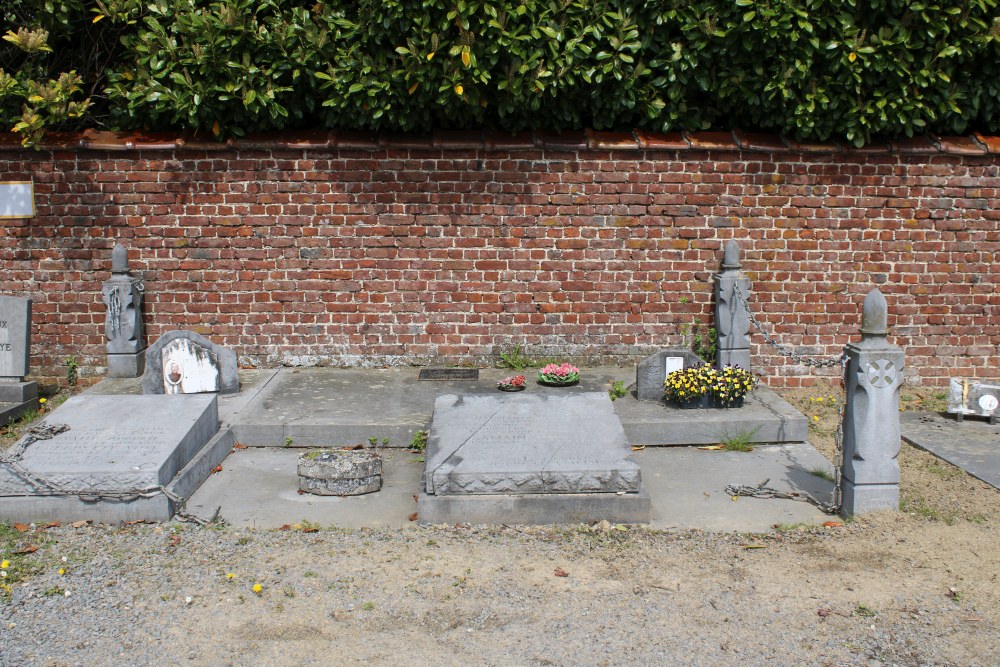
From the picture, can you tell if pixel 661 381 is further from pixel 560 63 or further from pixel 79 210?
pixel 79 210

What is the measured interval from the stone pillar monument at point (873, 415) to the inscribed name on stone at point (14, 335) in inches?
286

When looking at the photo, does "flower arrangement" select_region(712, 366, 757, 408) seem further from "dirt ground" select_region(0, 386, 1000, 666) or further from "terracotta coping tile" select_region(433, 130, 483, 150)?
"terracotta coping tile" select_region(433, 130, 483, 150)

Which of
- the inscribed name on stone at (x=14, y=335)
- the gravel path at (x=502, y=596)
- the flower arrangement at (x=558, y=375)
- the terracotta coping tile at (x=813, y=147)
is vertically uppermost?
the terracotta coping tile at (x=813, y=147)

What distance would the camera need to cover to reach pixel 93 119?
33.4ft

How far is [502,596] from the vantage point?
16.8 feet

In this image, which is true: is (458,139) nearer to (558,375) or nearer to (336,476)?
(558,375)

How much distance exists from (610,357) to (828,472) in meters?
3.26

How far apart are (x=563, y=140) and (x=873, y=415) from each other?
4802 mm

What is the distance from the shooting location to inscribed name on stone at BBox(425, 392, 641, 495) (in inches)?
244

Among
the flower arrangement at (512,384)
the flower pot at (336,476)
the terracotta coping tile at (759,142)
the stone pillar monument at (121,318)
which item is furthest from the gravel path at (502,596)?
the terracotta coping tile at (759,142)

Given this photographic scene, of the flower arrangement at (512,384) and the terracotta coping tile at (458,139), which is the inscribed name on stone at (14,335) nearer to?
the terracotta coping tile at (458,139)

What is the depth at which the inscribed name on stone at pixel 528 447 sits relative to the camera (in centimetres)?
619

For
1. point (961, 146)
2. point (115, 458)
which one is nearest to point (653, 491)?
point (115, 458)

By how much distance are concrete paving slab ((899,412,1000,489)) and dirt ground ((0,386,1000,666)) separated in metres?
0.94
